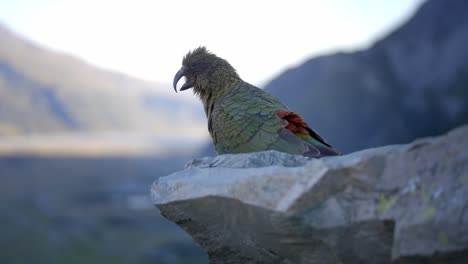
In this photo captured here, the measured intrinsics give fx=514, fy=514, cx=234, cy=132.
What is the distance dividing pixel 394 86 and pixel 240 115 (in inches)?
692

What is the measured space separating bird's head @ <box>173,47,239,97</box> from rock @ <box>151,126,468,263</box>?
7.72ft

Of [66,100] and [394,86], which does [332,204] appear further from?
Answer: [66,100]

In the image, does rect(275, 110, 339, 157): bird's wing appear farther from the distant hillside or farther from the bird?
the distant hillside

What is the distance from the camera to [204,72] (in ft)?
22.6

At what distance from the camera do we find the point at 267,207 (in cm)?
379

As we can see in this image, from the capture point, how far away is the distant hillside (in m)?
87.2

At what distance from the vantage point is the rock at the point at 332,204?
10.3 feet

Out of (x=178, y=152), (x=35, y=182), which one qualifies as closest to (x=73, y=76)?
(x=178, y=152)

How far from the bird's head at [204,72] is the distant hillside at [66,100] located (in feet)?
266

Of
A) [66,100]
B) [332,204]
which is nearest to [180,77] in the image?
[332,204]

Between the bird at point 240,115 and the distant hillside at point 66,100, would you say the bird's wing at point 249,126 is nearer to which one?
the bird at point 240,115

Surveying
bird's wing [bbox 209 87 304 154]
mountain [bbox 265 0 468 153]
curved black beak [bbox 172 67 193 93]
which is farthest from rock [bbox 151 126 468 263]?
mountain [bbox 265 0 468 153]

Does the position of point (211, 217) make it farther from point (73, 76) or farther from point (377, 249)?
point (73, 76)

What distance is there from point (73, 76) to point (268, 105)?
121105 millimetres
